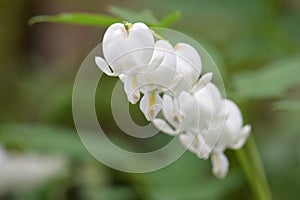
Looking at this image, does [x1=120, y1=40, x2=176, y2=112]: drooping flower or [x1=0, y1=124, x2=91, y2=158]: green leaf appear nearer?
[x1=120, y1=40, x2=176, y2=112]: drooping flower

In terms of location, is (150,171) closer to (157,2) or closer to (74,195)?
(74,195)

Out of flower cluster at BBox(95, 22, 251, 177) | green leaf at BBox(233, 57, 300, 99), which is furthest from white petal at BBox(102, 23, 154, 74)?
green leaf at BBox(233, 57, 300, 99)

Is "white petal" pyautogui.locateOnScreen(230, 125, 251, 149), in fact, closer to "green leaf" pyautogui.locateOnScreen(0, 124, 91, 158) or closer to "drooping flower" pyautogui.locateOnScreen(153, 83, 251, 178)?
"drooping flower" pyautogui.locateOnScreen(153, 83, 251, 178)

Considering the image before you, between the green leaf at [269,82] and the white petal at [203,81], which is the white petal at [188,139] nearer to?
the white petal at [203,81]

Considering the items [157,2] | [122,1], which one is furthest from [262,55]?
[122,1]

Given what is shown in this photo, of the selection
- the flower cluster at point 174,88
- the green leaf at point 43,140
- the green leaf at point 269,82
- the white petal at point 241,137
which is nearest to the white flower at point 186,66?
the flower cluster at point 174,88
